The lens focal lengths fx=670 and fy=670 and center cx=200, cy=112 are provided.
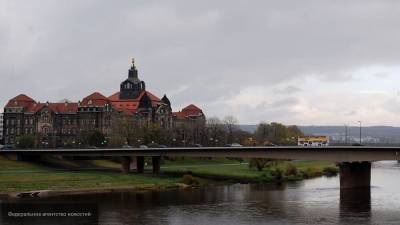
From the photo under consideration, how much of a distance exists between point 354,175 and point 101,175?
42726mm

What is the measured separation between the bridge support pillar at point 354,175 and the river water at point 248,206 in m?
1.73

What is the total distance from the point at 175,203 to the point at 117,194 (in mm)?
15084

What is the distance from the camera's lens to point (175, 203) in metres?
85.2

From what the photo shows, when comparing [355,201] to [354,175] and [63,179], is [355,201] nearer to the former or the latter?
[354,175]

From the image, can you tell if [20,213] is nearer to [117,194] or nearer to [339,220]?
[117,194]

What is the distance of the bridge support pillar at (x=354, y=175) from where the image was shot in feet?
350

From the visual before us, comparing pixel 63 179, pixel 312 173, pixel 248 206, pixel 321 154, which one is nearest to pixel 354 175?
pixel 321 154

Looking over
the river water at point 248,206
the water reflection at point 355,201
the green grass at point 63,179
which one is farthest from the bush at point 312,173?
the water reflection at point 355,201

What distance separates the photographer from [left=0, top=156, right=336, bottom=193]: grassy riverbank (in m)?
103

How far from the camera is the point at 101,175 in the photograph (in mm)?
116000

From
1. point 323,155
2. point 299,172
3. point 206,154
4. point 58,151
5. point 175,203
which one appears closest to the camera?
point 175,203

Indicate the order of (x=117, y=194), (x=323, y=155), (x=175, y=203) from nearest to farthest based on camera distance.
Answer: (x=175, y=203), (x=117, y=194), (x=323, y=155)

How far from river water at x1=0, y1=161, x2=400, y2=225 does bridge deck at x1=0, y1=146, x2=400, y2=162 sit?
17.4ft

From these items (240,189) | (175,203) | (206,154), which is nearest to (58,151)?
(206,154)
